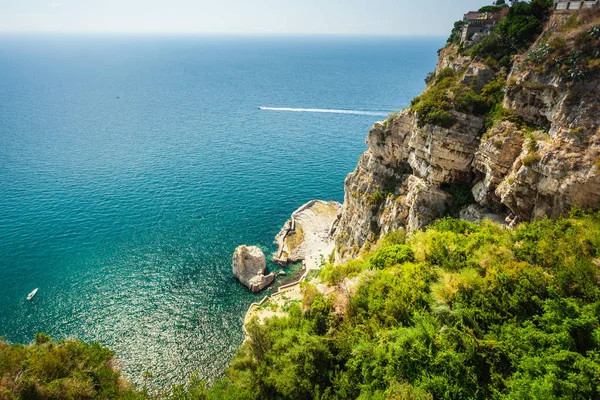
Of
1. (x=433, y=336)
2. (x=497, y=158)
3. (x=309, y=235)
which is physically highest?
(x=497, y=158)

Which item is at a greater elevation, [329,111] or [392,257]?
[392,257]

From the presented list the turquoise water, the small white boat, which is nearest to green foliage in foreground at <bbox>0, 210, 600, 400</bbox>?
the turquoise water

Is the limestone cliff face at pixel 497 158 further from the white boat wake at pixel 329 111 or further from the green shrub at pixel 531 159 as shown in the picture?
the white boat wake at pixel 329 111

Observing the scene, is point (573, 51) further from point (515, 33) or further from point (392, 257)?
point (392, 257)

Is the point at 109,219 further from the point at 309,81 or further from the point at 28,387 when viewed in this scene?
the point at 309,81

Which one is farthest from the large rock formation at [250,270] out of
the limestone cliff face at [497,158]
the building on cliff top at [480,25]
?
the building on cliff top at [480,25]

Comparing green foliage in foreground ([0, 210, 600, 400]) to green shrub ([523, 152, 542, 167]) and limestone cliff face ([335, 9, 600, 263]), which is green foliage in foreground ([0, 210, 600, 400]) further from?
green shrub ([523, 152, 542, 167])

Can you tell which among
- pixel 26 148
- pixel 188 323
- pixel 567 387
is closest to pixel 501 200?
pixel 567 387

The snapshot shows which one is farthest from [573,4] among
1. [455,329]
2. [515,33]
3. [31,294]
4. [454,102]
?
[31,294]
